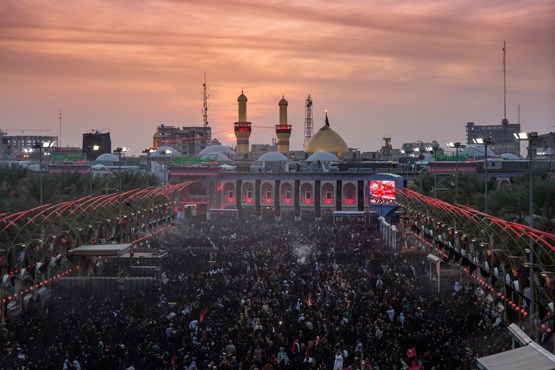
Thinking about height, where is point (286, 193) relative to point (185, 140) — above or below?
below

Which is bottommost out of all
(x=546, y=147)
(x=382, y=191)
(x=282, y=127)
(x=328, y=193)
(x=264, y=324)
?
(x=264, y=324)

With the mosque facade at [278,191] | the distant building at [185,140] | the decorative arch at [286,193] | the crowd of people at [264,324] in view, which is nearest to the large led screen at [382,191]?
the mosque facade at [278,191]

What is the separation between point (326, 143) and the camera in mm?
113875

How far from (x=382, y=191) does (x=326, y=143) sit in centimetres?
4770

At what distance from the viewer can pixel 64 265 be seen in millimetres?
39062

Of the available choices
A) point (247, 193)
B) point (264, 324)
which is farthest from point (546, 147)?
point (264, 324)

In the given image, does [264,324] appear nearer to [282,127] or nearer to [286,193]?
[286,193]

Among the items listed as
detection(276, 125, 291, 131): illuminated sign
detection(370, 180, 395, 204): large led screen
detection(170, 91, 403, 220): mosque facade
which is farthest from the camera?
detection(276, 125, 291, 131): illuminated sign

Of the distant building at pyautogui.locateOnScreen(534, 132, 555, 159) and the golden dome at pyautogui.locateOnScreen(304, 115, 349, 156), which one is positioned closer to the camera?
the distant building at pyautogui.locateOnScreen(534, 132, 555, 159)

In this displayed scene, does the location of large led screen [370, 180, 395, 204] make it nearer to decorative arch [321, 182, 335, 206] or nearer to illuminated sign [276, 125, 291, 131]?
decorative arch [321, 182, 335, 206]

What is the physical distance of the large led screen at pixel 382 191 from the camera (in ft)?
216

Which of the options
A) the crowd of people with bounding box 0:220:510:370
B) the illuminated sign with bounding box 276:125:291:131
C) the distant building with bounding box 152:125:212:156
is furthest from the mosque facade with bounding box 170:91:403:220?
the distant building with bounding box 152:125:212:156

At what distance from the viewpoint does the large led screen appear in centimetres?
6594

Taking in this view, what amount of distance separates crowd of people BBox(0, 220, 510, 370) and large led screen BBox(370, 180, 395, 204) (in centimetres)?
2397
